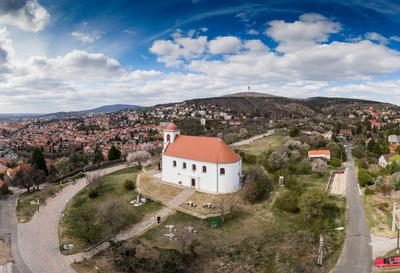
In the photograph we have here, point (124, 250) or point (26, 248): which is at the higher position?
point (124, 250)

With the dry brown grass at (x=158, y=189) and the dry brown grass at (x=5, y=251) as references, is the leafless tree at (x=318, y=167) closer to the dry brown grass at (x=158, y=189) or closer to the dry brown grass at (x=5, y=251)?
the dry brown grass at (x=158, y=189)

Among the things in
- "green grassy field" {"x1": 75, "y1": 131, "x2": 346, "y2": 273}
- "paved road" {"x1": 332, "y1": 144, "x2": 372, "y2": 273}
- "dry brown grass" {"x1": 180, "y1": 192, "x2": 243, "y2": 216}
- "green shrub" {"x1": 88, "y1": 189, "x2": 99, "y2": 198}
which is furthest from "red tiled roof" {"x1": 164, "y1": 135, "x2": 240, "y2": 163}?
"paved road" {"x1": 332, "y1": 144, "x2": 372, "y2": 273}

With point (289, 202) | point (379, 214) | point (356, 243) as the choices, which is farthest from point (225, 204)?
point (379, 214)

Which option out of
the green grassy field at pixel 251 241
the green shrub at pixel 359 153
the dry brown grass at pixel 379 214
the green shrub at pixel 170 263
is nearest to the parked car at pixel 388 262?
the green grassy field at pixel 251 241

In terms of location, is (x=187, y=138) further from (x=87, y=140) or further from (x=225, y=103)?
(x=225, y=103)

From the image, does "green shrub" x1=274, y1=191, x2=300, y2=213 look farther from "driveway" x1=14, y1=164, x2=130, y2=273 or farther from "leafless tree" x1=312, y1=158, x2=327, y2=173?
"driveway" x1=14, y1=164, x2=130, y2=273

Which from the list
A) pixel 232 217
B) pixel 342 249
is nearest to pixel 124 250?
pixel 232 217
